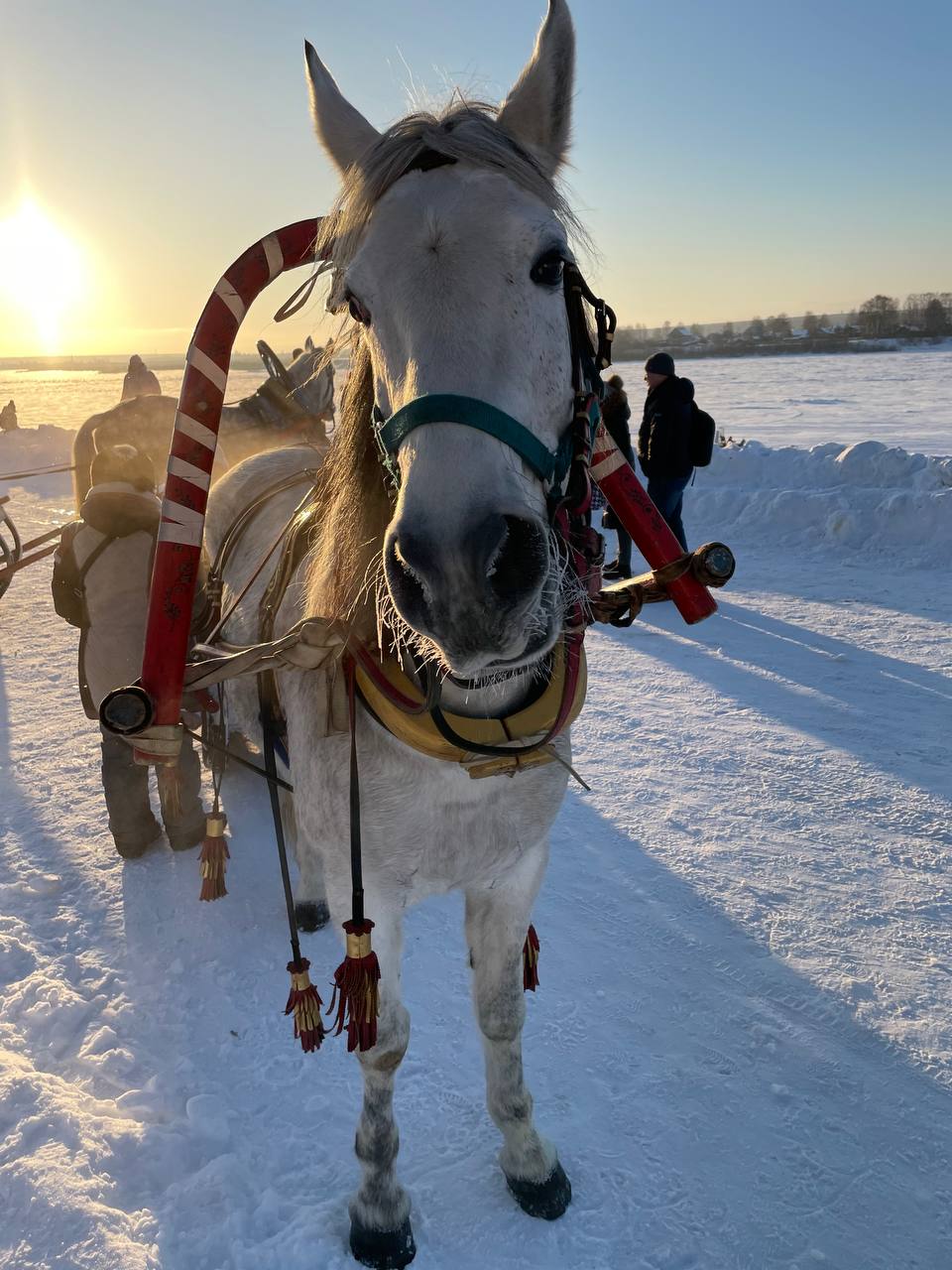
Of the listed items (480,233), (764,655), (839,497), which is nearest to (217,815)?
(480,233)

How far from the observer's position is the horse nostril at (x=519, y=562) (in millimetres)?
1096

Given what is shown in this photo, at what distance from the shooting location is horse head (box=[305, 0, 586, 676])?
3.56ft

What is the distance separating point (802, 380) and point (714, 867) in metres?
25.7

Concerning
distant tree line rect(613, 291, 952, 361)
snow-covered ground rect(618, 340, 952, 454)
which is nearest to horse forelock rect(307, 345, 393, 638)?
snow-covered ground rect(618, 340, 952, 454)

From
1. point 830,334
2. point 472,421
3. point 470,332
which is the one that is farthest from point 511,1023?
point 830,334

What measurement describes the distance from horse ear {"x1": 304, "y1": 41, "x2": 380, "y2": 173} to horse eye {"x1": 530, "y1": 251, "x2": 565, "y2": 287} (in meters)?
0.65

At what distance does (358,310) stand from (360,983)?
1.51 m

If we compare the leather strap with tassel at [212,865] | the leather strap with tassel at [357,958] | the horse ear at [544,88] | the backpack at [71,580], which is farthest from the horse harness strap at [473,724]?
the backpack at [71,580]

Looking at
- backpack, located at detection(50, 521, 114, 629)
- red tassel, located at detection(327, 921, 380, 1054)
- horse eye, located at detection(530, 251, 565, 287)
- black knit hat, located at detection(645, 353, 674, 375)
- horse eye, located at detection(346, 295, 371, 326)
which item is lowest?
red tassel, located at detection(327, 921, 380, 1054)

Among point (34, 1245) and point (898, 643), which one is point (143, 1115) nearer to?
point (34, 1245)

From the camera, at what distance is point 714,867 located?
133 inches

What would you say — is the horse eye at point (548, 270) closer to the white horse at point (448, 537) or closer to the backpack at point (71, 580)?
the white horse at point (448, 537)

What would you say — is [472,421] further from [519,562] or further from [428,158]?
[428,158]

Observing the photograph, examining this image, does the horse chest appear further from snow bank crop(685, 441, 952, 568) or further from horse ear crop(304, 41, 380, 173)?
snow bank crop(685, 441, 952, 568)
